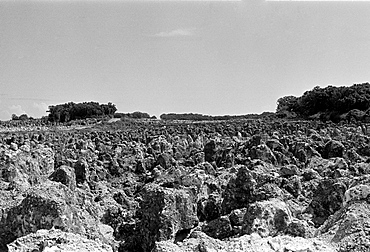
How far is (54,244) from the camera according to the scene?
3.44m

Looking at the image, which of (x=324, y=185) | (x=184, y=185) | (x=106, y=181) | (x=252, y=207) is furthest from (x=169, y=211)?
(x=106, y=181)

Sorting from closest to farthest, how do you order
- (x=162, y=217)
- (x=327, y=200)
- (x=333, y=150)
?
(x=162, y=217) < (x=327, y=200) < (x=333, y=150)

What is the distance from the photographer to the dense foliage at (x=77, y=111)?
59.6 meters

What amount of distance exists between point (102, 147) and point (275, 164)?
24.6ft

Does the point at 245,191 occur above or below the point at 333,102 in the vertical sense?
below

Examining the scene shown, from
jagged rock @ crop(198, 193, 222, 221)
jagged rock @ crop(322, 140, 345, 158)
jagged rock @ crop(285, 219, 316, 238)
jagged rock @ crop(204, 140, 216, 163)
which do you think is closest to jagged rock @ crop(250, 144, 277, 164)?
jagged rock @ crop(204, 140, 216, 163)

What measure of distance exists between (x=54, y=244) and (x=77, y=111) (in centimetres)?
5827

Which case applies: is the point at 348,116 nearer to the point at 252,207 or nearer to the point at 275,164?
the point at 275,164

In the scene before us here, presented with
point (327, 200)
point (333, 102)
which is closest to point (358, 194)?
point (327, 200)

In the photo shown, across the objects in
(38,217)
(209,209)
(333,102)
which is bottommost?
(209,209)

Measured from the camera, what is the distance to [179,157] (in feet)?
43.8

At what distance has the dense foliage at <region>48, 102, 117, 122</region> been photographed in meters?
59.6

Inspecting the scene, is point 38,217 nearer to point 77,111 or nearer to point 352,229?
point 352,229

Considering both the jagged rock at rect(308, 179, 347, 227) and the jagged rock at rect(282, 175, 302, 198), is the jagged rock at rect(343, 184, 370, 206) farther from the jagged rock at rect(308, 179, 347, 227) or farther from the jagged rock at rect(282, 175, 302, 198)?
the jagged rock at rect(282, 175, 302, 198)
